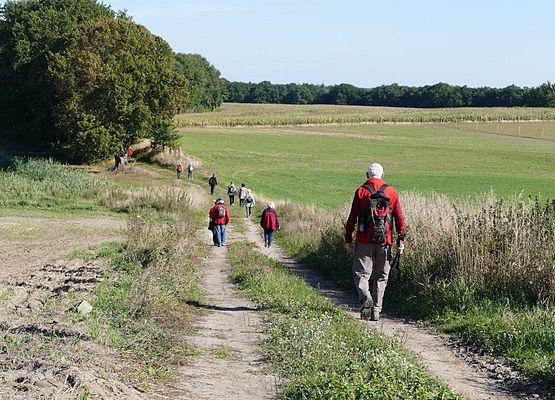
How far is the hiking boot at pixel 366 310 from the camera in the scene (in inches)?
417

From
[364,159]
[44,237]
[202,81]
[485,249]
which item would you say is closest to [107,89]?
[44,237]

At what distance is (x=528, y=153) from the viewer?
→ 82.4 meters

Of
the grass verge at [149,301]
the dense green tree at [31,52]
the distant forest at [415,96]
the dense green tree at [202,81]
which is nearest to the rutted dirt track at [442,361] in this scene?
the grass verge at [149,301]

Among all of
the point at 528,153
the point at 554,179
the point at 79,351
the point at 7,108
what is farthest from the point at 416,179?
the point at 79,351

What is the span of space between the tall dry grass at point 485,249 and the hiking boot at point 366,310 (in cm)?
136

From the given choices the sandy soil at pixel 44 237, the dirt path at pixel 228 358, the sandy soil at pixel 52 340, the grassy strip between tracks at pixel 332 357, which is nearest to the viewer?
the sandy soil at pixel 52 340

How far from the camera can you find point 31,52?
61.9m

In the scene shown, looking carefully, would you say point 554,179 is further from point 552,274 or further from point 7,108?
point 552,274

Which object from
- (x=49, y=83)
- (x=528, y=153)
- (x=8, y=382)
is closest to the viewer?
(x=8, y=382)

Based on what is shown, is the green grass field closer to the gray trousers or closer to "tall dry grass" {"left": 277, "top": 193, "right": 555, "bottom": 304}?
"tall dry grass" {"left": 277, "top": 193, "right": 555, "bottom": 304}

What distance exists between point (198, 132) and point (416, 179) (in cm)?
4403

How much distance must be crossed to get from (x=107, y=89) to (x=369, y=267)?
150 feet

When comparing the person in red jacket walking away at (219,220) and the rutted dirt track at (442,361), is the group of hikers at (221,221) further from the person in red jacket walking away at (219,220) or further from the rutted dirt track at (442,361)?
the rutted dirt track at (442,361)

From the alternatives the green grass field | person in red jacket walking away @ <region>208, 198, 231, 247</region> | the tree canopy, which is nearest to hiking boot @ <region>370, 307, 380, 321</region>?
person in red jacket walking away @ <region>208, 198, 231, 247</region>
